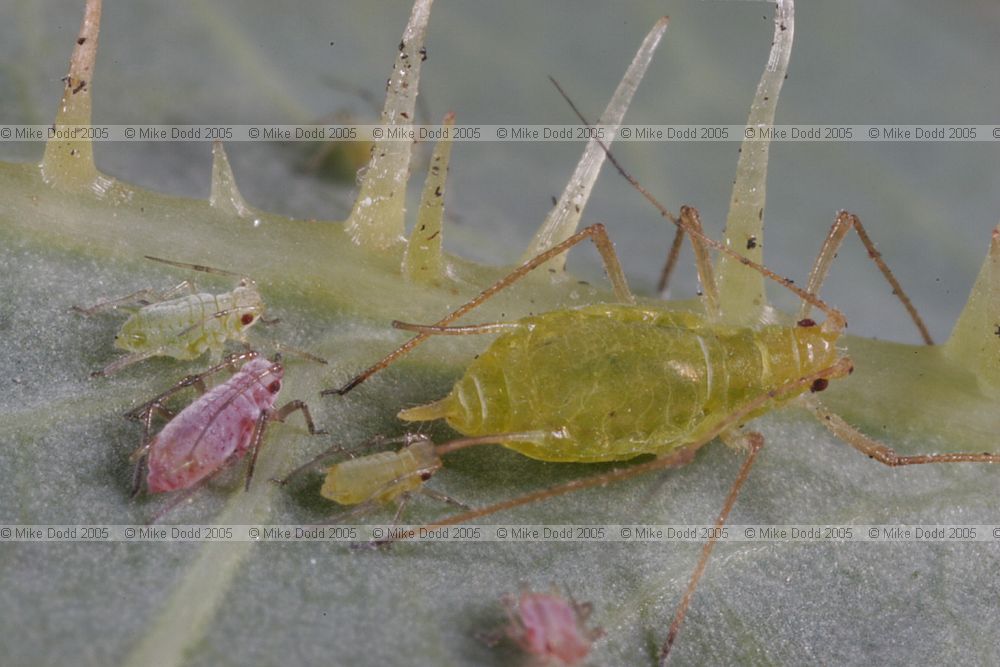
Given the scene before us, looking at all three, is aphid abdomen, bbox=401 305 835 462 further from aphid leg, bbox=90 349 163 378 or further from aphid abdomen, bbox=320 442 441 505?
aphid leg, bbox=90 349 163 378

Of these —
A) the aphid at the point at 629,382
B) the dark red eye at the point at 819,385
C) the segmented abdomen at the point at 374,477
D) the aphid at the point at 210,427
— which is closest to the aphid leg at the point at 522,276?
the aphid at the point at 629,382

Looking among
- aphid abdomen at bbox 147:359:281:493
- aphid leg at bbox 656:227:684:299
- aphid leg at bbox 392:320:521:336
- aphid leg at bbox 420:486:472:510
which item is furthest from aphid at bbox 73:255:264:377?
aphid leg at bbox 656:227:684:299

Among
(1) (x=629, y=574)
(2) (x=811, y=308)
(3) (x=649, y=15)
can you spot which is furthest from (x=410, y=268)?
(3) (x=649, y=15)

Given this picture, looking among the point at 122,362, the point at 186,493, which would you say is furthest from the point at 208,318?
the point at 186,493

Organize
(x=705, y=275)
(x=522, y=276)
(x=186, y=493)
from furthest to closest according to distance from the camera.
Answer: (x=705, y=275) < (x=522, y=276) < (x=186, y=493)

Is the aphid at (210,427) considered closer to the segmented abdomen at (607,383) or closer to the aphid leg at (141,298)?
the aphid leg at (141,298)

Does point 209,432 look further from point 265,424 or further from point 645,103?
point 645,103
